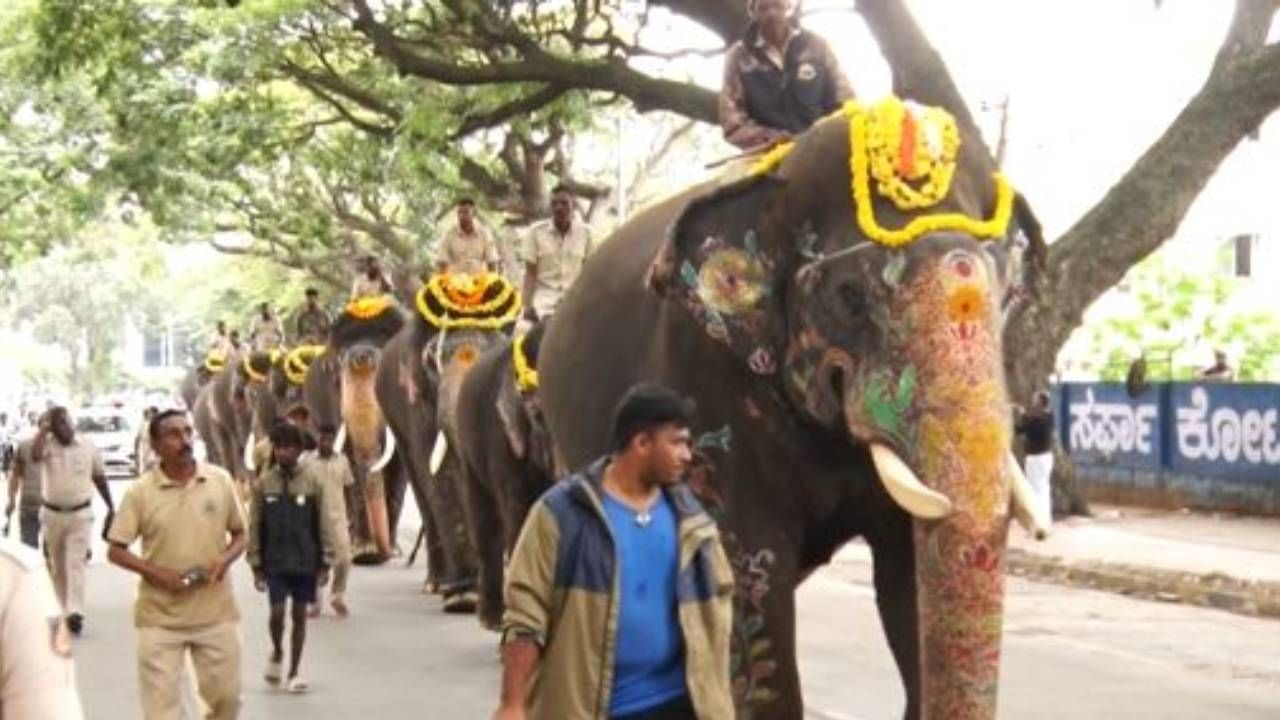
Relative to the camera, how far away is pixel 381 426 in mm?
18188

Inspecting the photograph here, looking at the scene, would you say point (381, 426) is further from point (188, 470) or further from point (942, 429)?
point (942, 429)

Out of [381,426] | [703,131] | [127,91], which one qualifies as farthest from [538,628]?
[703,131]

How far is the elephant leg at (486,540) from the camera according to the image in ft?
42.3

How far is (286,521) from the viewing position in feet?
37.7

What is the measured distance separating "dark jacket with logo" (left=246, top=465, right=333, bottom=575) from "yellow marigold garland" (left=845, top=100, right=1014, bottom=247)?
217 inches

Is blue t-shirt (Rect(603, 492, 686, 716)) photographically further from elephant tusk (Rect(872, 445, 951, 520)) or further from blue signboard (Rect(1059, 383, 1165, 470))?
blue signboard (Rect(1059, 383, 1165, 470))

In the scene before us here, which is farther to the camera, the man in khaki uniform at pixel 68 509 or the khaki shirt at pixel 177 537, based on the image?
the man in khaki uniform at pixel 68 509

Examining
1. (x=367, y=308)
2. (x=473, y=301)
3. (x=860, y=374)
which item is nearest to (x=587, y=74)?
(x=367, y=308)

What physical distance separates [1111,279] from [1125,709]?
28.1ft

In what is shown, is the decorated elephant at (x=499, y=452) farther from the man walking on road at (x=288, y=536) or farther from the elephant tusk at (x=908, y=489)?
the elephant tusk at (x=908, y=489)

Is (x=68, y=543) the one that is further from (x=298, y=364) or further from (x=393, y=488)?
(x=298, y=364)

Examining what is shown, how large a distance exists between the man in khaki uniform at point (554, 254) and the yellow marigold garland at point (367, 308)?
6968 mm

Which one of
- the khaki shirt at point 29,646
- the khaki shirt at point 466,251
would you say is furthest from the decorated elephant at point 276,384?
the khaki shirt at point 29,646

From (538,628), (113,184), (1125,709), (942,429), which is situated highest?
(113,184)
